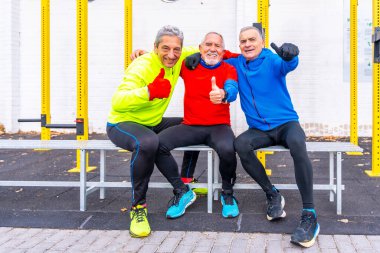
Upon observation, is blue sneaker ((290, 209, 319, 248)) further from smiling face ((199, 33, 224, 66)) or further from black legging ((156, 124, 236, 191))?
smiling face ((199, 33, 224, 66))

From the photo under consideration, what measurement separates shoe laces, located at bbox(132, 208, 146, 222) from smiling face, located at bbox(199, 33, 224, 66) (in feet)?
4.30

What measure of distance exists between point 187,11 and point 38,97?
4.06 metres

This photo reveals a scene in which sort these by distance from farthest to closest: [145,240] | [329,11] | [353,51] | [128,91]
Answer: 1. [329,11]
2. [353,51]
3. [128,91]
4. [145,240]

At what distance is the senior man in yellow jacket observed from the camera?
10.4ft

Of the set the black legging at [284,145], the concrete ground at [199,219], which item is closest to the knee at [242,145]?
the black legging at [284,145]

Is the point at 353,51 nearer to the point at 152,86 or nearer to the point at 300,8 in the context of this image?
the point at 300,8

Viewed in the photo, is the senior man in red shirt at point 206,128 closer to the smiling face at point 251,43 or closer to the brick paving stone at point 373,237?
the smiling face at point 251,43

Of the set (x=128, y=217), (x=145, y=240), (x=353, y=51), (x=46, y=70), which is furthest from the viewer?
(x=46, y=70)

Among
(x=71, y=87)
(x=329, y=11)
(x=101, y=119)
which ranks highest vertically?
(x=329, y=11)

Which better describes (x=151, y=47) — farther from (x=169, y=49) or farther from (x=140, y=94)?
(x=140, y=94)

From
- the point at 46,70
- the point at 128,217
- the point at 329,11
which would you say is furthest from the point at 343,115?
the point at 128,217

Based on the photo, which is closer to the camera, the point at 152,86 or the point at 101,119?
the point at 152,86

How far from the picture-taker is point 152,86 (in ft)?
10.3

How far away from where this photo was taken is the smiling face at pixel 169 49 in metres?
3.36
